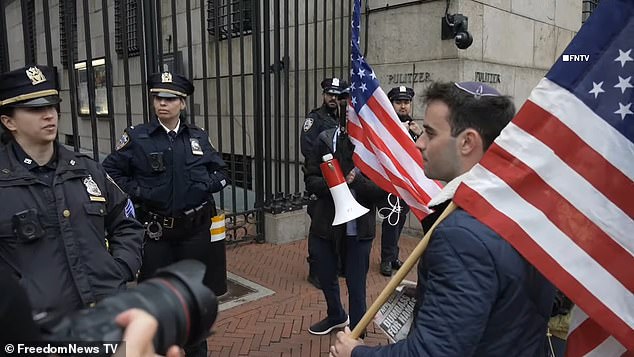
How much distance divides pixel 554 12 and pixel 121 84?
9.39 metres

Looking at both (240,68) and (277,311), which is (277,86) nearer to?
(240,68)

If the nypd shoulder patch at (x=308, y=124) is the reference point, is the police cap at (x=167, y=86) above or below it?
above

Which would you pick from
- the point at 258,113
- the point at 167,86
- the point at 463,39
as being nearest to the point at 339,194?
the point at 167,86

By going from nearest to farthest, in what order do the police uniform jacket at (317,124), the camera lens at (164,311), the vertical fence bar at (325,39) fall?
the camera lens at (164,311) < the police uniform jacket at (317,124) < the vertical fence bar at (325,39)

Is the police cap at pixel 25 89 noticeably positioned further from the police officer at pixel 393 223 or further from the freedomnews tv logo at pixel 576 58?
the police officer at pixel 393 223

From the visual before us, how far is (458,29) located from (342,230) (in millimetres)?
3948

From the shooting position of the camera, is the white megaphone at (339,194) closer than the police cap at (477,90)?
No

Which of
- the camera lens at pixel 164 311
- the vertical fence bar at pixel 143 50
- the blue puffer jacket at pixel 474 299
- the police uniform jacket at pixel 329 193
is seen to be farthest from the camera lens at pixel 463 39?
the camera lens at pixel 164 311

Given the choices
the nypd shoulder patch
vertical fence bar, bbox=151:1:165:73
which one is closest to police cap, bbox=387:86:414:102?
the nypd shoulder patch

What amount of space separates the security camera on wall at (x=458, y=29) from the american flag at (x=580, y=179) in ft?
16.8

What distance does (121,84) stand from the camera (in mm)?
12047

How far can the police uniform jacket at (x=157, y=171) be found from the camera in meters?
3.65

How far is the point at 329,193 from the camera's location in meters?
4.04

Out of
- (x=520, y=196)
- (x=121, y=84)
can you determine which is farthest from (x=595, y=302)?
(x=121, y=84)
